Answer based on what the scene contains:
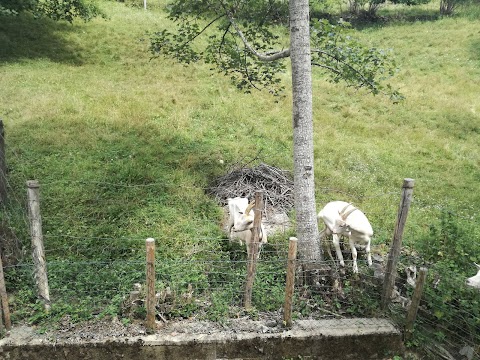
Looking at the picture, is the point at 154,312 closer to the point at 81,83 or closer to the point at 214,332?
the point at 214,332

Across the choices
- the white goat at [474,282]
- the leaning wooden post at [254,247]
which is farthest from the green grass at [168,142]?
the leaning wooden post at [254,247]

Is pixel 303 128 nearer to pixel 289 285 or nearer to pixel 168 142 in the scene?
pixel 289 285

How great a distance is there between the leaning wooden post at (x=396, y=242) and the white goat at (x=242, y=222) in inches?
71.7

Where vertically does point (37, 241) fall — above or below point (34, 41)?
below

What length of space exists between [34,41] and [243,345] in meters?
17.2

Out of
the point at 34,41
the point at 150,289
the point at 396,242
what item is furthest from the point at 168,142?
the point at 34,41

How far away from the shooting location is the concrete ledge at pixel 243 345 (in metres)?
4.81

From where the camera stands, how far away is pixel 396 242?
5383 mm

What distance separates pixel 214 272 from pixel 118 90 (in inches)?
401

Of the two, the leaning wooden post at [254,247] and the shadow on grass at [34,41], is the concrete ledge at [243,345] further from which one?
the shadow on grass at [34,41]

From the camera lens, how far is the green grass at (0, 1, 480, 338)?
7246 mm

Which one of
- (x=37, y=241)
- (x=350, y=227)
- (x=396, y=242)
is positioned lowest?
(x=396, y=242)

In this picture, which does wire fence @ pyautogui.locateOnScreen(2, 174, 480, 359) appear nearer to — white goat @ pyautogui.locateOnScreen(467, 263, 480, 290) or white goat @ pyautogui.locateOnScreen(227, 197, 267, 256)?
white goat @ pyautogui.locateOnScreen(467, 263, 480, 290)

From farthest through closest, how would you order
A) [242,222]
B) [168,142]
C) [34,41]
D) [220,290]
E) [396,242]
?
1. [34,41]
2. [168,142]
3. [242,222]
4. [220,290]
5. [396,242]
